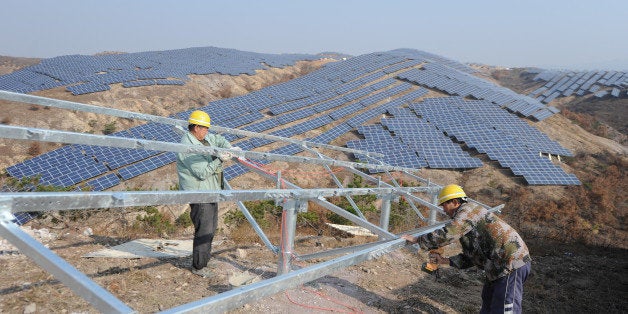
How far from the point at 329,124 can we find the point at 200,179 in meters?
14.2

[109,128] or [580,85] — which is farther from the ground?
[580,85]

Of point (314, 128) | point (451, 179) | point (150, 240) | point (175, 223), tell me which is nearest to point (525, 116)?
point (451, 179)

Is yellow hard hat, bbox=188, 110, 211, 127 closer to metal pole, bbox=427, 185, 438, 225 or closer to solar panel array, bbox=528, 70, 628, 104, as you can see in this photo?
metal pole, bbox=427, 185, 438, 225

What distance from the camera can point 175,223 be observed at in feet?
32.3

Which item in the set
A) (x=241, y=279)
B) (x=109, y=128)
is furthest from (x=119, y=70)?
(x=241, y=279)

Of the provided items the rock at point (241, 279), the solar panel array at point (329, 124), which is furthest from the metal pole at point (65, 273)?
the solar panel array at point (329, 124)

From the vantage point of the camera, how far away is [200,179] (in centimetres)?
586

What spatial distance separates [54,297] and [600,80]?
175 ft

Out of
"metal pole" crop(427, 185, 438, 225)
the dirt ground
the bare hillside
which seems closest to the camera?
the dirt ground

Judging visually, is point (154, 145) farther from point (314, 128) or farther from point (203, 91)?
point (203, 91)

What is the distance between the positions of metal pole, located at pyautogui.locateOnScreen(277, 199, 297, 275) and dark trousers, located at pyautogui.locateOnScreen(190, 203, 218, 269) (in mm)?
1225

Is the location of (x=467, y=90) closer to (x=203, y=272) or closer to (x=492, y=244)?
(x=492, y=244)

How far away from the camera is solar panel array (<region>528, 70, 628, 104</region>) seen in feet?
132

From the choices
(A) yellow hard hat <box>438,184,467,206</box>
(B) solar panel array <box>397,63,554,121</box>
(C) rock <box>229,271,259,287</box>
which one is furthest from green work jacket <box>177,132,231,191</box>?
(B) solar panel array <box>397,63,554,121</box>
